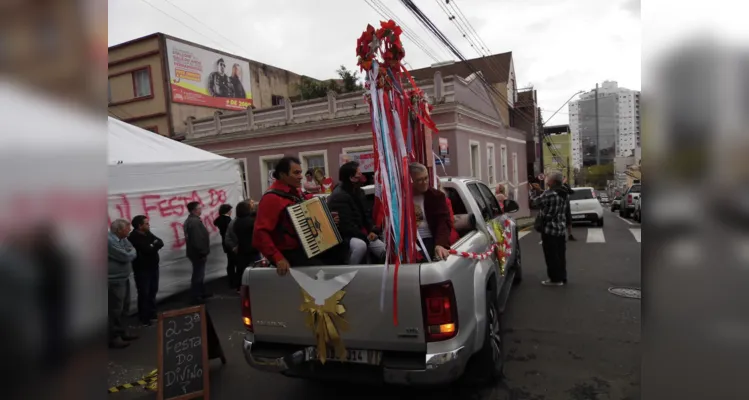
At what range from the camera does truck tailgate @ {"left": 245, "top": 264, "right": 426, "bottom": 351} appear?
281 centimetres

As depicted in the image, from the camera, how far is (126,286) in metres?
5.33

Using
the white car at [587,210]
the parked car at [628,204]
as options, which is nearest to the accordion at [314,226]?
the white car at [587,210]

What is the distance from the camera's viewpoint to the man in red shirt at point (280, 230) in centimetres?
330

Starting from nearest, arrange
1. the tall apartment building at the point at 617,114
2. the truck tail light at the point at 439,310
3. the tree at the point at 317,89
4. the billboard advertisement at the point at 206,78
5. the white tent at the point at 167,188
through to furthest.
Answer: the tall apartment building at the point at 617,114
the truck tail light at the point at 439,310
the white tent at the point at 167,188
the billboard advertisement at the point at 206,78
the tree at the point at 317,89

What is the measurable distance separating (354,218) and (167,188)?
4.71 metres

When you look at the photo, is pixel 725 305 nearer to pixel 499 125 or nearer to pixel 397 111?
pixel 397 111

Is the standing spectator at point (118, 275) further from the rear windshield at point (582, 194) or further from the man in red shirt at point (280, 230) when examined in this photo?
the rear windshield at point (582, 194)

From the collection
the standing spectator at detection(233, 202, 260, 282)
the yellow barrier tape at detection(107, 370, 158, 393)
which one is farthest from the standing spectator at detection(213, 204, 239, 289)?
the yellow barrier tape at detection(107, 370, 158, 393)

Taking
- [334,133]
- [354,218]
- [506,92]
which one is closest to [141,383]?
[354,218]

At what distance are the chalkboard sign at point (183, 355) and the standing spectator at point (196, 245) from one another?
309 cm

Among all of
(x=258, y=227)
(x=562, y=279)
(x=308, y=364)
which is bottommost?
(x=562, y=279)

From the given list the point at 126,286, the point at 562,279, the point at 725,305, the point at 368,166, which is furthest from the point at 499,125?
the point at 725,305

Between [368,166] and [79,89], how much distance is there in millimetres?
13876

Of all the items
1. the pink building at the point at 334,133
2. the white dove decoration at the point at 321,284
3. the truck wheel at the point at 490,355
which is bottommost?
the truck wheel at the point at 490,355
